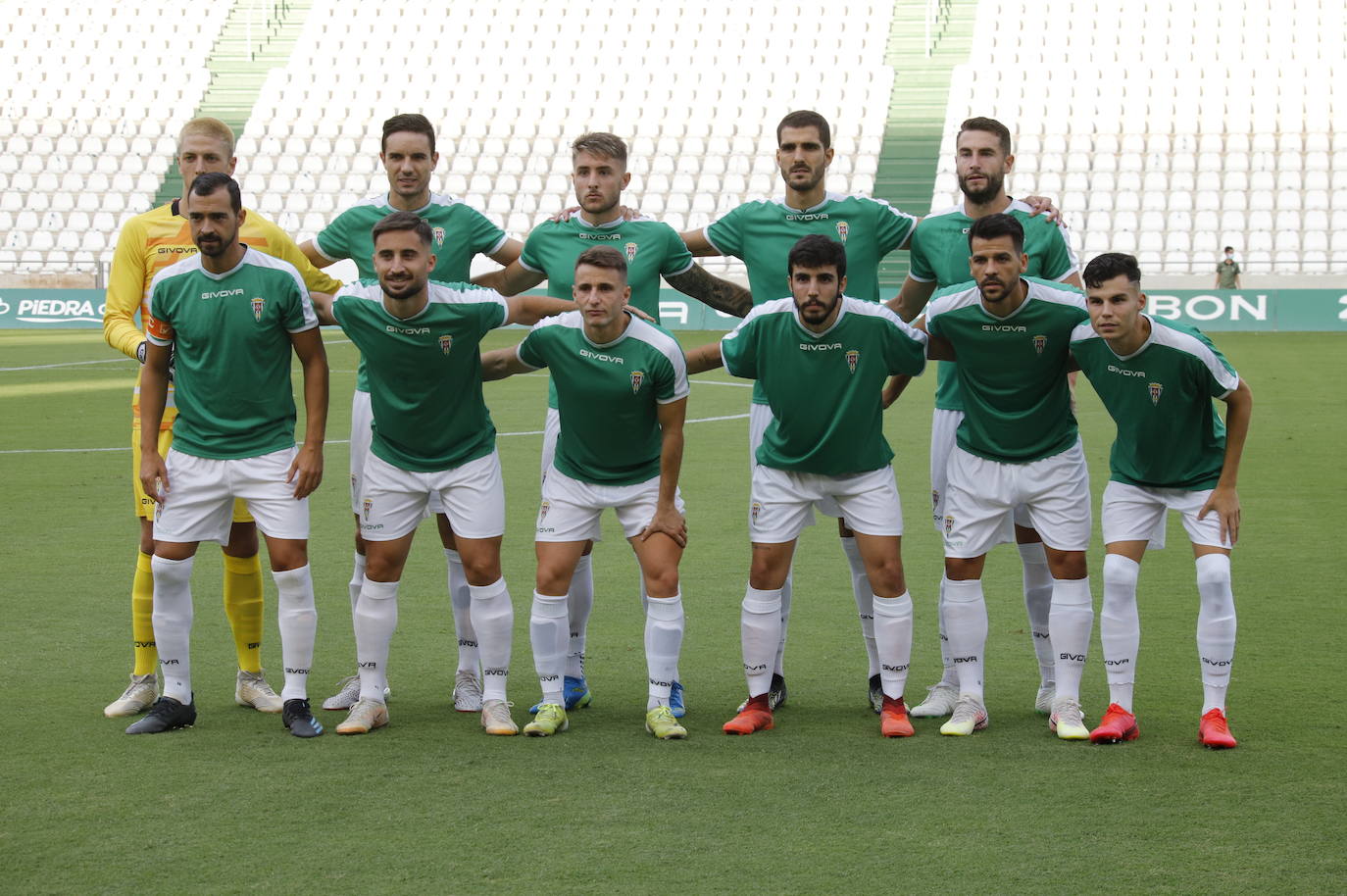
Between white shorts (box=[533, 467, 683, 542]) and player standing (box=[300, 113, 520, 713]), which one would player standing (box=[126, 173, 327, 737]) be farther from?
white shorts (box=[533, 467, 683, 542])

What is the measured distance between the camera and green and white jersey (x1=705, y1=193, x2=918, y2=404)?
596 centimetres

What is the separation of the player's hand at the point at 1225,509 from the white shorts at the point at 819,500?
105 cm

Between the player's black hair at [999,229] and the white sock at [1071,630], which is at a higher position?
the player's black hair at [999,229]

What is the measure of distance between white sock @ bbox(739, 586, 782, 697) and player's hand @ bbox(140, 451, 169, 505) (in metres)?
2.07

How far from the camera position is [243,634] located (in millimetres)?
5723

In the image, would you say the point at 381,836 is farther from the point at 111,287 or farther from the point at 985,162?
the point at 985,162

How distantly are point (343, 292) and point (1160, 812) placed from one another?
127 inches

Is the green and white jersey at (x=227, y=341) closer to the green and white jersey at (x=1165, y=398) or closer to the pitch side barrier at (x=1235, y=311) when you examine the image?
the green and white jersey at (x=1165, y=398)

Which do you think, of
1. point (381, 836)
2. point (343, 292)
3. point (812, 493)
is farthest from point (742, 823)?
point (343, 292)

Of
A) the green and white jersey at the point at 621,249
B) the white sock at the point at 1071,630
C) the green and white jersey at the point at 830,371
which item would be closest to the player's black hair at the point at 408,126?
the green and white jersey at the point at 621,249

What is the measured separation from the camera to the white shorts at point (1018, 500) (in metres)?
5.43

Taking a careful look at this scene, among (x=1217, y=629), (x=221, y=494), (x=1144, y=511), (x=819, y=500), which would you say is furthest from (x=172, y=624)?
(x=1217, y=629)

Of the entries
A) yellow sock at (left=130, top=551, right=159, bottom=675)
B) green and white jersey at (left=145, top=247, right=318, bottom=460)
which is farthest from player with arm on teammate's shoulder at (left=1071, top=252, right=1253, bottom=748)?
yellow sock at (left=130, top=551, right=159, bottom=675)

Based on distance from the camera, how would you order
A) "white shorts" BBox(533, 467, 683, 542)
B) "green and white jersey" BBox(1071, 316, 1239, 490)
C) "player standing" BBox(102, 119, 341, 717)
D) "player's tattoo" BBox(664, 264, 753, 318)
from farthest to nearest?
"player's tattoo" BBox(664, 264, 753, 318) → "player standing" BBox(102, 119, 341, 717) → "white shorts" BBox(533, 467, 683, 542) → "green and white jersey" BBox(1071, 316, 1239, 490)
